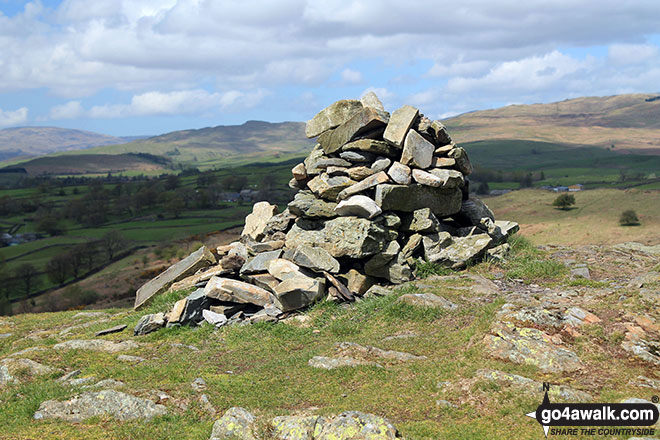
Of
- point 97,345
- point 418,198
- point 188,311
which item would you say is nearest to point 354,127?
point 418,198

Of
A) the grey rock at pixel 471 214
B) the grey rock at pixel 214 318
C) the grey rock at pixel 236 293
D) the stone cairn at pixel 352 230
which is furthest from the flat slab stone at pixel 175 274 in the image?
the grey rock at pixel 471 214

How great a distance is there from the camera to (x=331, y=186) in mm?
22250

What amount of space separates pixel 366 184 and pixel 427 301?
6.75 metres

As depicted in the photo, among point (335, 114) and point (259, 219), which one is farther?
point (259, 219)

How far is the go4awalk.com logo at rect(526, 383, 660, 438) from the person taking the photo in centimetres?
850

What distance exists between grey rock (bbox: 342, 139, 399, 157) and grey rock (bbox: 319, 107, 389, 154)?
0.42m

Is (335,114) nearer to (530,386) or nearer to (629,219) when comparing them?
(530,386)

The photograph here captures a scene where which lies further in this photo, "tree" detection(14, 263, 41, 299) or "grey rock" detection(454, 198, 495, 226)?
"tree" detection(14, 263, 41, 299)

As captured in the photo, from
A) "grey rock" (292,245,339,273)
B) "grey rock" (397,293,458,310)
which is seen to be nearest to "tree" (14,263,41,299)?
"grey rock" (292,245,339,273)

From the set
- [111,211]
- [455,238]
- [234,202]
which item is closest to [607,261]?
[455,238]

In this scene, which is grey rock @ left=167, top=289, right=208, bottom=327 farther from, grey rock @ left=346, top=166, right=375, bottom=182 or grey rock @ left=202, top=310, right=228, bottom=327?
grey rock @ left=346, top=166, right=375, bottom=182

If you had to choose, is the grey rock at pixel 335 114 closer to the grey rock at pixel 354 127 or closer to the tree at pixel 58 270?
the grey rock at pixel 354 127

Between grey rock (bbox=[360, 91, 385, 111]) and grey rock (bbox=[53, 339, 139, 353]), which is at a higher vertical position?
grey rock (bbox=[360, 91, 385, 111])

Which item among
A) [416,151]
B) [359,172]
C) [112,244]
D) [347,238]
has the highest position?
[416,151]
